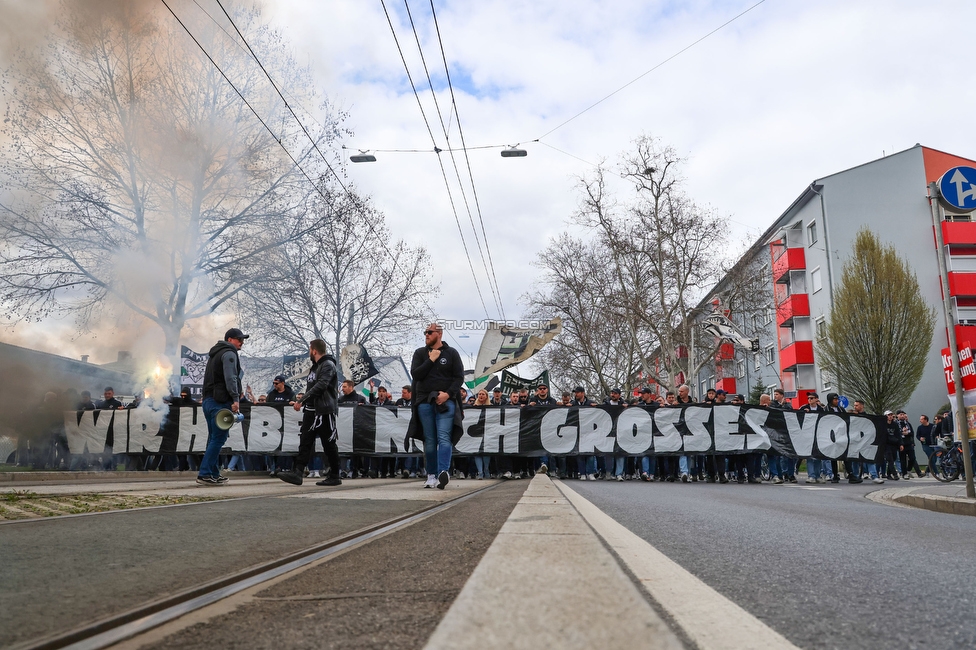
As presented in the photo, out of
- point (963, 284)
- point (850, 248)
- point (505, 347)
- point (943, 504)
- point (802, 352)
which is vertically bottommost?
point (943, 504)

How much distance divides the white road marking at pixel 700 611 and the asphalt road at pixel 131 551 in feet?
4.83

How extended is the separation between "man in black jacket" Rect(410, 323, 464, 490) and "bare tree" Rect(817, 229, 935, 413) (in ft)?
91.5

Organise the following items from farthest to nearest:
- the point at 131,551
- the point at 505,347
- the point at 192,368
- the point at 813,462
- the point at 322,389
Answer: the point at 505,347
the point at 192,368
the point at 813,462
the point at 322,389
the point at 131,551

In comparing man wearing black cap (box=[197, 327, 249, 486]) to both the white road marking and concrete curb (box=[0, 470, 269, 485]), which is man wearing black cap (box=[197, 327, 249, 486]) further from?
the white road marking

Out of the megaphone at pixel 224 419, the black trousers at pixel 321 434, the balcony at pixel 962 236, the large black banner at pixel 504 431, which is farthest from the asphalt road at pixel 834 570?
the balcony at pixel 962 236

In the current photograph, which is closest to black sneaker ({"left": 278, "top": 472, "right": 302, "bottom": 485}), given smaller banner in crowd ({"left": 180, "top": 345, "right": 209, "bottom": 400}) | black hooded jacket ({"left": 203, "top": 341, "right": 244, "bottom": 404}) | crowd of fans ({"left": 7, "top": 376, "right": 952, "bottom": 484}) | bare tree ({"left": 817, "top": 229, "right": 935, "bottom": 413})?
black hooded jacket ({"left": 203, "top": 341, "right": 244, "bottom": 404})

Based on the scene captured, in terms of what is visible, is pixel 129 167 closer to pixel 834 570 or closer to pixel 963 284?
pixel 834 570

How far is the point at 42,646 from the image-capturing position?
5.31 ft

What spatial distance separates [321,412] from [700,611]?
24.3 feet

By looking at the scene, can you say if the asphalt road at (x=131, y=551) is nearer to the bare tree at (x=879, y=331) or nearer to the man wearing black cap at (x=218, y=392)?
the man wearing black cap at (x=218, y=392)

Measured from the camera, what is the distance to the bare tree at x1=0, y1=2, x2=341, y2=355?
12852mm

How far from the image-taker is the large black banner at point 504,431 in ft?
51.5

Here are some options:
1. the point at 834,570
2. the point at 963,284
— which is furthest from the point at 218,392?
the point at 963,284

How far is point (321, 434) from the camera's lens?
9.11m
